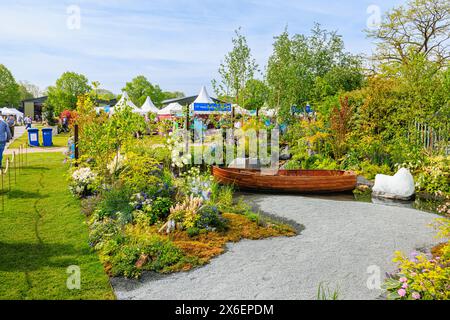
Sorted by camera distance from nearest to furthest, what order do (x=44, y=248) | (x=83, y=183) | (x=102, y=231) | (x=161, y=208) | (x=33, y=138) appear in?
(x=44, y=248) → (x=102, y=231) → (x=161, y=208) → (x=83, y=183) → (x=33, y=138)

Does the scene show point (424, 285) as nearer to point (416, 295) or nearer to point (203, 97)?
point (416, 295)

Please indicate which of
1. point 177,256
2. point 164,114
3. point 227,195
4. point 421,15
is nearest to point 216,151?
point 227,195

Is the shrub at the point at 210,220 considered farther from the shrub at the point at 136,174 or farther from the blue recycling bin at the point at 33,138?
the blue recycling bin at the point at 33,138

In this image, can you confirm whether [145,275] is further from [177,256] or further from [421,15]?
[421,15]

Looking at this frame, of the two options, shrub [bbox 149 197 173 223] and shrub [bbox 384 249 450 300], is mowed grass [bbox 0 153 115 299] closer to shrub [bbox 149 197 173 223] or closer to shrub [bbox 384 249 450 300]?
shrub [bbox 149 197 173 223]

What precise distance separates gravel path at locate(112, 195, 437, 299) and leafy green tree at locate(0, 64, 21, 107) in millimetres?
60305

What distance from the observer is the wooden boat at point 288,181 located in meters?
10.9

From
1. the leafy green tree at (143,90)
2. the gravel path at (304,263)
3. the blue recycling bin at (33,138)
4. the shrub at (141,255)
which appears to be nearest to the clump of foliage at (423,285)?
the gravel path at (304,263)

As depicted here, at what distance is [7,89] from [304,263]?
206 ft

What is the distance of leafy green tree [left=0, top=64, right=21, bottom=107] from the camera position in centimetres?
5695

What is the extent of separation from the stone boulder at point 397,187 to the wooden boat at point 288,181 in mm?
740

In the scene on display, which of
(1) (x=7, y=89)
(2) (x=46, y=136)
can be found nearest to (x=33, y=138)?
(2) (x=46, y=136)

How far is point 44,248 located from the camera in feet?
19.0

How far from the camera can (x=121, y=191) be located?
7.78m
